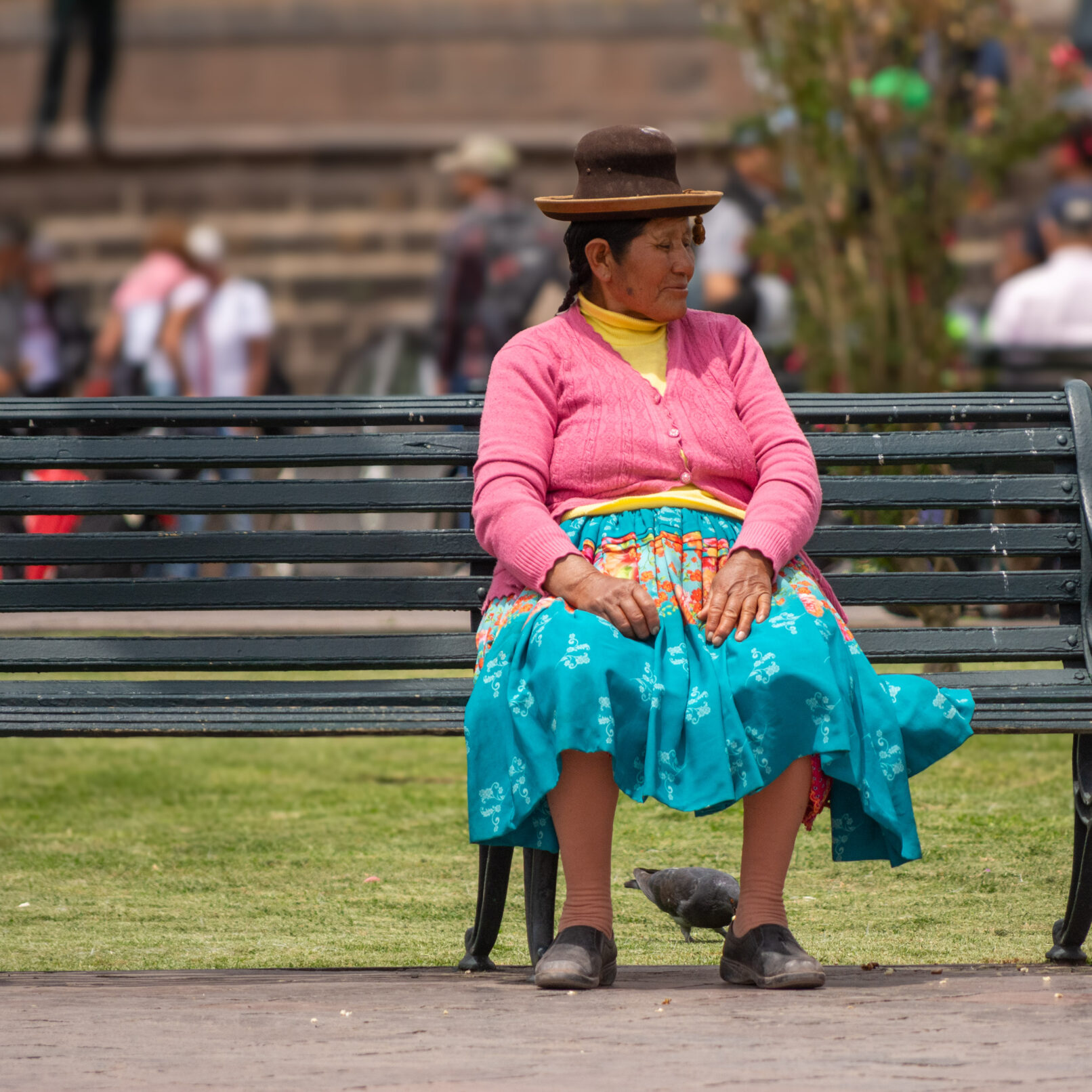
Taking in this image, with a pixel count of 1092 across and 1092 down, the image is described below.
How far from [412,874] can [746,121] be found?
614 cm

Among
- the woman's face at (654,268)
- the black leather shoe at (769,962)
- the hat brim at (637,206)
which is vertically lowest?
the black leather shoe at (769,962)

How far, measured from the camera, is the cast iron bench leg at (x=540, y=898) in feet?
13.0

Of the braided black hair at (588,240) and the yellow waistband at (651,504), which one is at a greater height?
the braided black hair at (588,240)

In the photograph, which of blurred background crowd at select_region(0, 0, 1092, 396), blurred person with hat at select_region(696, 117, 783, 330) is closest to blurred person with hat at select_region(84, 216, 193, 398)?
blurred background crowd at select_region(0, 0, 1092, 396)

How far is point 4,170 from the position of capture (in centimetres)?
1836

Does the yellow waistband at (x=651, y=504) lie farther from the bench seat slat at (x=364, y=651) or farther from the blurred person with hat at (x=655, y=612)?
the bench seat slat at (x=364, y=651)

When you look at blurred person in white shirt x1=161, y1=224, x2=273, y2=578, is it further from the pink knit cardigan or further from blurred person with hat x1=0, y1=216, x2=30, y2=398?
the pink knit cardigan

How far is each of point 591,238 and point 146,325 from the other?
8754 millimetres

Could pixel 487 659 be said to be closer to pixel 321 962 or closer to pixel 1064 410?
pixel 321 962

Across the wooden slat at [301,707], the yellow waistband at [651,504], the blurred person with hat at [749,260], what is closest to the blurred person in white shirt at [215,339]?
the blurred person with hat at [749,260]

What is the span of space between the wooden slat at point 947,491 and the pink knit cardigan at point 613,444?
1.09 ft

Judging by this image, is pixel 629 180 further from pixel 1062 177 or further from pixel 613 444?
pixel 1062 177

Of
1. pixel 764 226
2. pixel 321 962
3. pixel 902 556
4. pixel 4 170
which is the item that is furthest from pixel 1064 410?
pixel 4 170

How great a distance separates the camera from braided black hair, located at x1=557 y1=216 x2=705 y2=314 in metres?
4.10
